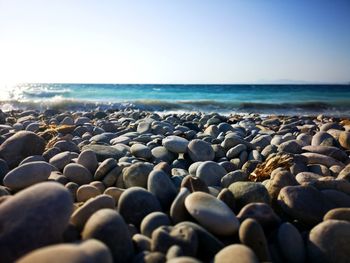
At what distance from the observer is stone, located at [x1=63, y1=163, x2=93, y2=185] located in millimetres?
2342

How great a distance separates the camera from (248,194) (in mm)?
1874

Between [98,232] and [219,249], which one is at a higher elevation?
[98,232]

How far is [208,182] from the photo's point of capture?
236 centimetres

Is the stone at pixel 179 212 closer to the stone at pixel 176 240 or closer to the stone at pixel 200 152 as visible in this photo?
the stone at pixel 176 240

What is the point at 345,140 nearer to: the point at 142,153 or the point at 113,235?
the point at 142,153

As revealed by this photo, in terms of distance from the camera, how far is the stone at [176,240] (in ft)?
4.30

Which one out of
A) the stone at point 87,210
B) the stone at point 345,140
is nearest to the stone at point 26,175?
the stone at point 87,210

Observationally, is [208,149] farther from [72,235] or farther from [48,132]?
[48,132]

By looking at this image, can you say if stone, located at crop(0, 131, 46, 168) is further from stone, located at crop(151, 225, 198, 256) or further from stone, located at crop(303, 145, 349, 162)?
stone, located at crop(303, 145, 349, 162)

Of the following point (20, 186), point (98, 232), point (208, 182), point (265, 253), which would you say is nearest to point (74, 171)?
point (20, 186)

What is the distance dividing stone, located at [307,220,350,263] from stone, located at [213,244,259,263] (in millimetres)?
410

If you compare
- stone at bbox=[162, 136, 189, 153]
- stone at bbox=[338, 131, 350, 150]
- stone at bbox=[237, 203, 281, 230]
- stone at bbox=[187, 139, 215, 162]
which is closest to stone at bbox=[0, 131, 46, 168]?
stone at bbox=[162, 136, 189, 153]

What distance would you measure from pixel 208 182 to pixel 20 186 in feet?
4.06

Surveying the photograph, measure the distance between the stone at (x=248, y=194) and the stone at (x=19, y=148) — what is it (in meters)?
1.94
